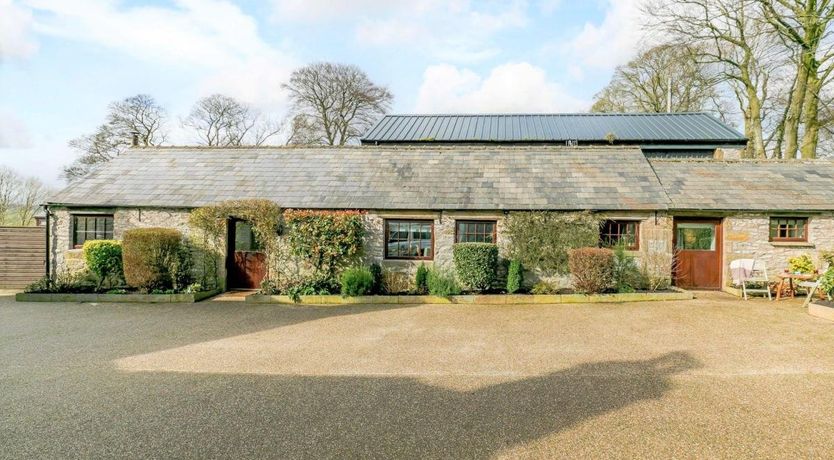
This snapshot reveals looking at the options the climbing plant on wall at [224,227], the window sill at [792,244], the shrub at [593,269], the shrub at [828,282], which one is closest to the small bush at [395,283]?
the climbing plant on wall at [224,227]

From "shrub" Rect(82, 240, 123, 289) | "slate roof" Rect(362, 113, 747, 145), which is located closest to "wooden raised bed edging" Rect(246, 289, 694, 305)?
"shrub" Rect(82, 240, 123, 289)

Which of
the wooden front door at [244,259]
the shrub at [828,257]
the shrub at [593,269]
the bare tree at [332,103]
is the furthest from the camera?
the bare tree at [332,103]

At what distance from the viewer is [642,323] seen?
338 inches

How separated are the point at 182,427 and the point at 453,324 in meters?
5.49

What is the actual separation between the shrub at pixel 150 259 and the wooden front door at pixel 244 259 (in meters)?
1.58

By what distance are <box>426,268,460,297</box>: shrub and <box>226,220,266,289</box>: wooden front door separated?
538 cm

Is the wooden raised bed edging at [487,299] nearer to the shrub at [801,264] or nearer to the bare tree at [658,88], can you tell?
the shrub at [801,264]

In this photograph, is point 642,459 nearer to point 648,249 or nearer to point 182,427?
point 182,427

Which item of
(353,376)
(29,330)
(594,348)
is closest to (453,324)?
(594,348)

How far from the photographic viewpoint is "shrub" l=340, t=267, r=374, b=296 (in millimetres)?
10945

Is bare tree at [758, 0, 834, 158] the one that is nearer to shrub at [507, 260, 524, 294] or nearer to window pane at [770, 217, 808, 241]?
window pane at [770, 217, 808, 241]

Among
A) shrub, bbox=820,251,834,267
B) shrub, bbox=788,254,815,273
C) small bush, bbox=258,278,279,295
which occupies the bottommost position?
small bush, bbox=258,278,279,295

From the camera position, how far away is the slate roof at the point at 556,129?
1950 centimetres

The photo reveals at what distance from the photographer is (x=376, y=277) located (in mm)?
11789
